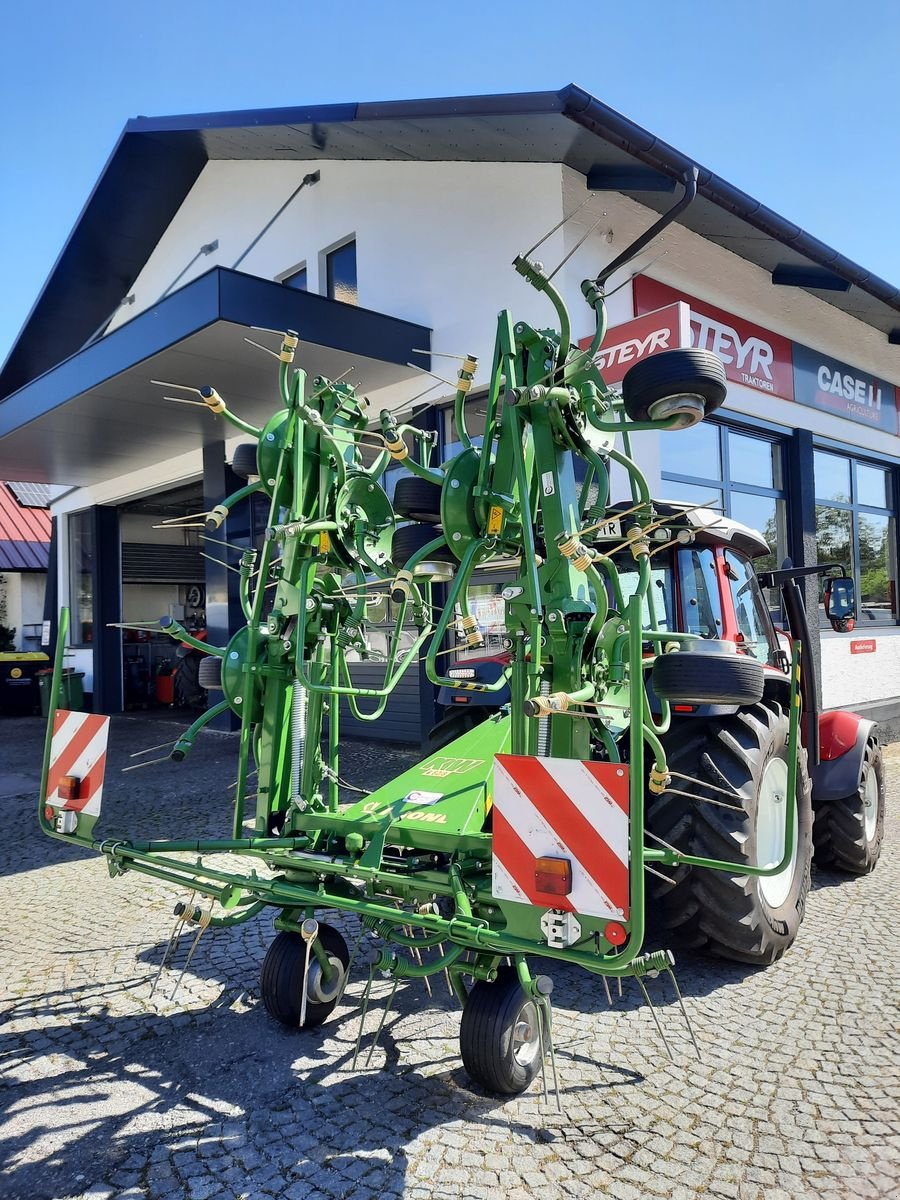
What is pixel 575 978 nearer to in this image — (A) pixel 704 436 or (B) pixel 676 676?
(B) pixel 676 676

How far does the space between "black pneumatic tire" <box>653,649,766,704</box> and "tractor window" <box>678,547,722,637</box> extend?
1.53 meters

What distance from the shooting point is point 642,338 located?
6.79 metres

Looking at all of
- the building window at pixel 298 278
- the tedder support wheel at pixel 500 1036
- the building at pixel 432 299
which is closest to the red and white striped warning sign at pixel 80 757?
the tedder support wheel at pixel 500 1036

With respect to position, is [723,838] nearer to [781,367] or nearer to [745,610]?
[745,610]

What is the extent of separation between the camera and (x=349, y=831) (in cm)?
317

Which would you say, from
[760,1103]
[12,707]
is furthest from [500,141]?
[12,707]

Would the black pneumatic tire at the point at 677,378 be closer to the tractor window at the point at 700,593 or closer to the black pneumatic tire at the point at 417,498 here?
the black pneumatic tire at the point at 417,498

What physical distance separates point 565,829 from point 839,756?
3397mm

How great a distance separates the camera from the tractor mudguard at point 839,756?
475 centimetres

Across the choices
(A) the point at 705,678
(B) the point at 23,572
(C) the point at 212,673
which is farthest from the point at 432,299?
(B) the point at 23,572

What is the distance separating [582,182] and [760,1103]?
7.16 meters

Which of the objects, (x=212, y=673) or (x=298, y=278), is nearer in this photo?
(x=212, y=673)

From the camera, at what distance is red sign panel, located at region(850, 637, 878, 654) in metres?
10.6

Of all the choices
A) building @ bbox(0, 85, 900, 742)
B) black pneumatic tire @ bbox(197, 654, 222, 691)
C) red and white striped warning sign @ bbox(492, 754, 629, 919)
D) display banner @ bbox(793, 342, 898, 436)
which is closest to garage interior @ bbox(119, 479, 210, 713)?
building @ bbox(0, 85, 900, 742)
